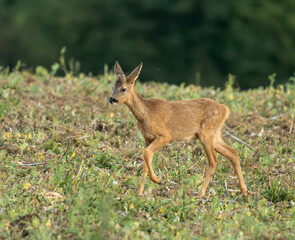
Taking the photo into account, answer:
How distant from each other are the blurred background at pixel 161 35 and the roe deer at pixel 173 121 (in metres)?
18.3

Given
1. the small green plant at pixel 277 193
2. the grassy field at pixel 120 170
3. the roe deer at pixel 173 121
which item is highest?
the roe deer at pixel 173 121

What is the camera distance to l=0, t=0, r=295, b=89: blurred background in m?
28.4

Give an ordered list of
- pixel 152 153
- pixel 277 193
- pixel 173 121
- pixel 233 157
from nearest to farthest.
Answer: pixel 152 153 → pixel 277 193 → pixel 173 121 → pixel 233 157

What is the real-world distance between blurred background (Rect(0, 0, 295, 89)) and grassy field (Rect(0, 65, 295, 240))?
15778 millimetres

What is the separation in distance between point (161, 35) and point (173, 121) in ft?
76.1

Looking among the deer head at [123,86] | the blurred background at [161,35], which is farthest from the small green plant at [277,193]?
the blurred background at [161,35]

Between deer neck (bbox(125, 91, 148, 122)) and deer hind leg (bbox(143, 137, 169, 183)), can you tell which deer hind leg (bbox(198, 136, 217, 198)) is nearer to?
deer hind leg (bbox(143, 137, 169, 183))

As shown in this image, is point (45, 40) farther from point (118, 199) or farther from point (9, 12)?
point (118, 199)

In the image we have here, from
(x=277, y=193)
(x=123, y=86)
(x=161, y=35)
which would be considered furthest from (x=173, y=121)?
(x=161, y=35)

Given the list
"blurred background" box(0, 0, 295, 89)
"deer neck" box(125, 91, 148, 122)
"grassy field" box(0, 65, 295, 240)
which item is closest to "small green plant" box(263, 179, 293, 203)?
"grassy field" box(0, 65, 295, 240)

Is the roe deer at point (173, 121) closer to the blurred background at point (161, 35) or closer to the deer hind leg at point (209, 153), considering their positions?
the deer hind leg at point (209, 153)

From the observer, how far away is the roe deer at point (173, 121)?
7.89m

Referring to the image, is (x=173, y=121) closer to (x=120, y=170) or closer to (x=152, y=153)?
(x=152, y=153)

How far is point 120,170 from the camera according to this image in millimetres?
8391
